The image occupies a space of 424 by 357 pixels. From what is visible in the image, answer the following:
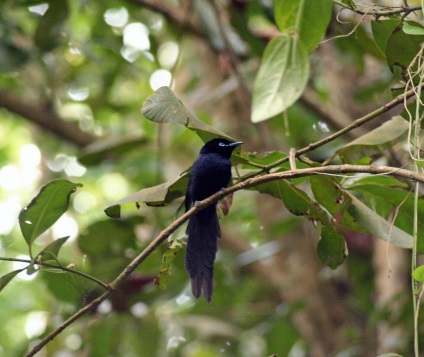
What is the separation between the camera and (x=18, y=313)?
495 cm

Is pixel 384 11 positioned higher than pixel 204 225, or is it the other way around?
pixel 384 11

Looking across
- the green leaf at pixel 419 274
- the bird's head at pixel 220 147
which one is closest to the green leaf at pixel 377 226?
the green leaf at pixel 419 274

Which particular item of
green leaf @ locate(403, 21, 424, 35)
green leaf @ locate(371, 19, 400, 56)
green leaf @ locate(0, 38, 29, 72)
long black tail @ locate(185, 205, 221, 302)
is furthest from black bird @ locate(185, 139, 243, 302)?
green leaf @ locate(0, 38, 29, 72)

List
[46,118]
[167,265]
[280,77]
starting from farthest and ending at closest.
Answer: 1. [46,118]
2. [280,77]
3. [167,265]

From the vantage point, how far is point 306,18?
237 centimetres

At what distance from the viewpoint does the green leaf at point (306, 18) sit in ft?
7.63

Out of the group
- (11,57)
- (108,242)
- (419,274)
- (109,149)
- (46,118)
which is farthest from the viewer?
(46,118)

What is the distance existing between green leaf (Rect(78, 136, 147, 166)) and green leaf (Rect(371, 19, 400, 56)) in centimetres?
163

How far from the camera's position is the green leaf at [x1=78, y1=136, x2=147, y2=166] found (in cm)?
333

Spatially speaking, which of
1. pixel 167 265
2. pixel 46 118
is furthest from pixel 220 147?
pixel 46 118

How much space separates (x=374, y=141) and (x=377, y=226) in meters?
0.26

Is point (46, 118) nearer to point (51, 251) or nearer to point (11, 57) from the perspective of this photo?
point (11, 57)

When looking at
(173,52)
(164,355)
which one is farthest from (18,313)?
(173,52)

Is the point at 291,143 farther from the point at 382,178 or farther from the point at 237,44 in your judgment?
the point at 382,178
